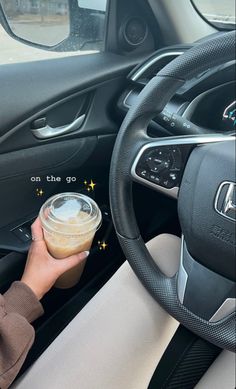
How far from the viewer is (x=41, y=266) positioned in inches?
39.4

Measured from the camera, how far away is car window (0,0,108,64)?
124 centimetres

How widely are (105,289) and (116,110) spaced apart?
0.56 meters

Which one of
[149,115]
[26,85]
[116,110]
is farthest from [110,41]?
[149,115]

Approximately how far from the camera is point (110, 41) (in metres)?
1.32

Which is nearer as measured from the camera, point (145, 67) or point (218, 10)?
point (145, 67)


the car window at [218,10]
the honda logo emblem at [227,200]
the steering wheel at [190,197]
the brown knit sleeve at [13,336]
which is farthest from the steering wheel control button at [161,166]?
the car window at [218,10]

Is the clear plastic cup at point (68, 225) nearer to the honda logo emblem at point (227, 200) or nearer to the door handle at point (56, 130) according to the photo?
the door handle at point (56, 130)

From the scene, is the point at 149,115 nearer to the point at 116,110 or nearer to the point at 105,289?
the point at 105,289

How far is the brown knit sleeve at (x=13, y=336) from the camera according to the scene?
73 cm

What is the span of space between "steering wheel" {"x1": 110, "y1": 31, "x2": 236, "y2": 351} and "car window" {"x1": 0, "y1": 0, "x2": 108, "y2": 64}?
53 cm

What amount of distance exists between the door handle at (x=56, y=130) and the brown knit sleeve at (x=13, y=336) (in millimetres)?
452

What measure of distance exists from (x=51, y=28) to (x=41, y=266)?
68 centimetres

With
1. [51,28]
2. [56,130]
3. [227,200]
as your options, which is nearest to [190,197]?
[227,200]

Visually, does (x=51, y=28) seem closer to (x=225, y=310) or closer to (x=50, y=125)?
(x=50, y=125)
